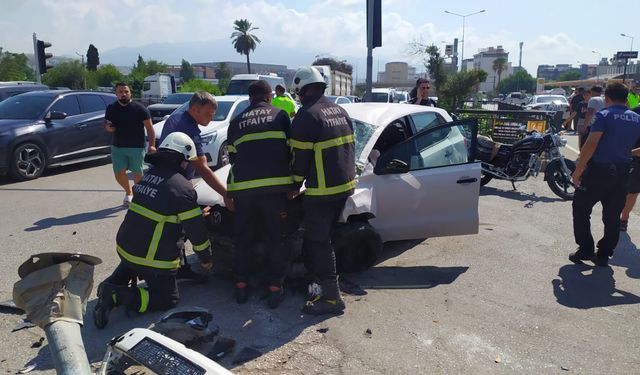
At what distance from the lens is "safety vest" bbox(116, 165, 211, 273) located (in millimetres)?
3844

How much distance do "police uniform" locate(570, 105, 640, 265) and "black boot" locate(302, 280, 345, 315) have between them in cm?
289

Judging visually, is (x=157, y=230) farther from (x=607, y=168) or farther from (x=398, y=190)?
(x=607, y=168)

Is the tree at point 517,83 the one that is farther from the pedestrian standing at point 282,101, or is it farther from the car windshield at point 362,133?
the car windshield at point 362,133

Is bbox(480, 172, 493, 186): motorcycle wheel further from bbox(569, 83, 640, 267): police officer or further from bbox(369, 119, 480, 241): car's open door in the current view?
bbox(369, 119, 480, 241): car's open door

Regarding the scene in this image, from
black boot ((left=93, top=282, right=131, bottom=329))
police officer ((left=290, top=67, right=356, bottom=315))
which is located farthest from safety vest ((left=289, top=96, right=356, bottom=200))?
black boot ((left=93, top=282, right=131, bottom=329))

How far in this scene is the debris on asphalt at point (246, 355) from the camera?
350cm

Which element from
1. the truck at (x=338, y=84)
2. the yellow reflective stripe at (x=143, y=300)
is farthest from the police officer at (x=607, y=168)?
the truck at (x=338, y=84)

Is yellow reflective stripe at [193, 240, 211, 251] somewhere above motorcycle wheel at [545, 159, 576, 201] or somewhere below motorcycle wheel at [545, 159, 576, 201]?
above

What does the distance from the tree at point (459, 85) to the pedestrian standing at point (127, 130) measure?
→ 1958 centimetres

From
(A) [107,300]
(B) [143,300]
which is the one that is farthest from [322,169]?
(A) [107,300]

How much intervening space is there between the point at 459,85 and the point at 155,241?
932 inches

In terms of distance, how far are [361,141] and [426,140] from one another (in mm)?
692

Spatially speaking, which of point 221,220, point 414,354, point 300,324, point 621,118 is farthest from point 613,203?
point 221,220

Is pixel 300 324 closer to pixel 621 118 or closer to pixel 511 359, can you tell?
pixel 511 359
